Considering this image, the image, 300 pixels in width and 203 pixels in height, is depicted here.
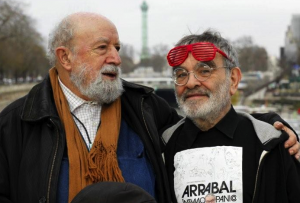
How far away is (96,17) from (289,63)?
65230 millimetres

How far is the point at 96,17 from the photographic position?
3.44 metres

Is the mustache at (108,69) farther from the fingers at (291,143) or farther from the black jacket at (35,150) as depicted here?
the fingers at (291,143)

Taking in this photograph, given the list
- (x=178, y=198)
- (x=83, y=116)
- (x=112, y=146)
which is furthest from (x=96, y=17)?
(x=178, y=198)

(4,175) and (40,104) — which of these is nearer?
(4,175)

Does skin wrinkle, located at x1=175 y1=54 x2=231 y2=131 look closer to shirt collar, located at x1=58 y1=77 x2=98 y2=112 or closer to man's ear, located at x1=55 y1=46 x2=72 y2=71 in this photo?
shirt collar, located at x1=58 y1=77 x2=98 y2=112

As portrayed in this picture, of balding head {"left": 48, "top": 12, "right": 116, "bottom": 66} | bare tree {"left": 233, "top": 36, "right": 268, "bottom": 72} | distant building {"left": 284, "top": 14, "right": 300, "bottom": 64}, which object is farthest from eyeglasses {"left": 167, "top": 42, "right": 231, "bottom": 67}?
distant building {"left": 284, "top": 14, "right": 300, "bottom": 64}

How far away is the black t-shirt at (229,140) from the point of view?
311cm

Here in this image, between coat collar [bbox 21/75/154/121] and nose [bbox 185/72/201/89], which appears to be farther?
nose [bbox 185/72/201/89]

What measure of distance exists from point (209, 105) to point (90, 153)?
896mm

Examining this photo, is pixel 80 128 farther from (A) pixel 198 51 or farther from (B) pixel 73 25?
(A) pixel 198 51

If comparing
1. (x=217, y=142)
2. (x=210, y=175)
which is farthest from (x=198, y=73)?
(x=210, y=175)

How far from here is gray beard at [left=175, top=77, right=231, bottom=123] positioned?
3.30 m

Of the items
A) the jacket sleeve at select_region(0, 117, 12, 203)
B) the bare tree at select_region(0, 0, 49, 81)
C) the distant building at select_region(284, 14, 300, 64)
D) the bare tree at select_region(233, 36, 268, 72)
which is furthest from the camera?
the bare tree at select_region(233, 36, 268, 72)

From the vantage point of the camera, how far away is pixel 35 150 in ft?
10.0
